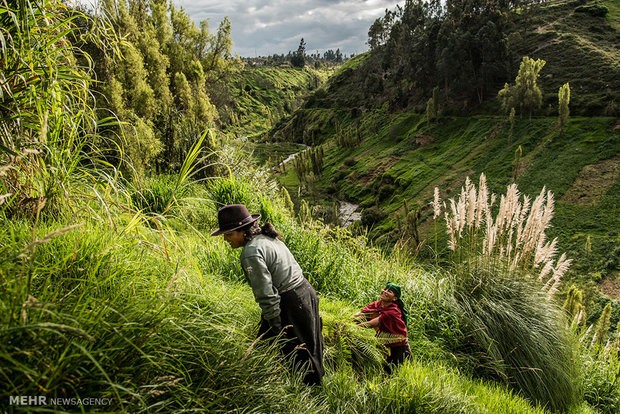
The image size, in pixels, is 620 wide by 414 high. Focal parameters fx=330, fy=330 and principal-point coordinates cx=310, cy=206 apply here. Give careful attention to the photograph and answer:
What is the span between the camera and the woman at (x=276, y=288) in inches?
105

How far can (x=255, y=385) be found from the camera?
2.08m

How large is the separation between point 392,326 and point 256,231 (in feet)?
6.21

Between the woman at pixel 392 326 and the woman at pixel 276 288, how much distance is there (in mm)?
1011

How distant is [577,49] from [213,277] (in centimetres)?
7330

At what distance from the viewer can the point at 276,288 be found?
2770 millimetres

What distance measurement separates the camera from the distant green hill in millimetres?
31422

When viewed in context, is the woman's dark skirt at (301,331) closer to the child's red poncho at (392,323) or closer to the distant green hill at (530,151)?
the child's red poncho at (392,323)

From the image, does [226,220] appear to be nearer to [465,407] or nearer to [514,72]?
[465,407]

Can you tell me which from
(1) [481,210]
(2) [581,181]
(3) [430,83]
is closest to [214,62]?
(1) [481,210]

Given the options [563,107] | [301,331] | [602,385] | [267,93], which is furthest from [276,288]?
[267,93]

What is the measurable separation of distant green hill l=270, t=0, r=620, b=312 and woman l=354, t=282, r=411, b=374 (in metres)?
15.1

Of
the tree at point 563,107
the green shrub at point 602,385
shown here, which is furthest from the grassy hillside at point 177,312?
the tree at point 563,107

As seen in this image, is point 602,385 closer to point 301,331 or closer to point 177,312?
point 301,331

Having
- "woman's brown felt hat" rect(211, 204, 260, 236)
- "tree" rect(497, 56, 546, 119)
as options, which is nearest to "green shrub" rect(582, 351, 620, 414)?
"woman's brown felt hat" rect(211, 204, 260, 236)
